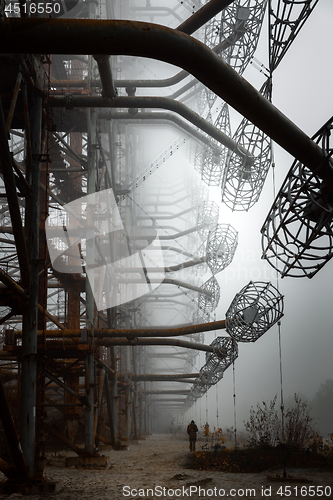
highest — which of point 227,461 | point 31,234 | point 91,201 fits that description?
point 91,201

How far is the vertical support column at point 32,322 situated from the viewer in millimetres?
7812

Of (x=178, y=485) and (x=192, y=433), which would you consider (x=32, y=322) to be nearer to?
(x=178, y=485)

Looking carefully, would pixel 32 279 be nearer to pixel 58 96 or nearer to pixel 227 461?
pixel 58 96

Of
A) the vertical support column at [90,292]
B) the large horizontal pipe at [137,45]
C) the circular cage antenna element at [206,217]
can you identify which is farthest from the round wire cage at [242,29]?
the circular cage antenna element at [206,217]

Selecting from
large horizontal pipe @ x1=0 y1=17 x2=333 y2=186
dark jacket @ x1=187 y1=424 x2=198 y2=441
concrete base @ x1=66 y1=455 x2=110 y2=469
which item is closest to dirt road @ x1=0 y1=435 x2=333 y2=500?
concrete base @ x1=66 y1=455 x2=110 y2=469

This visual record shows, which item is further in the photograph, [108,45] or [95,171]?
→ [95,171]

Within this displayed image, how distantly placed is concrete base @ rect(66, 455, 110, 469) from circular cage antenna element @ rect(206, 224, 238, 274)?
6.44 metres

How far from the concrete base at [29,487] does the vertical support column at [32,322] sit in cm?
18

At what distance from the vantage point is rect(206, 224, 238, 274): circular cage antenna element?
553 inches

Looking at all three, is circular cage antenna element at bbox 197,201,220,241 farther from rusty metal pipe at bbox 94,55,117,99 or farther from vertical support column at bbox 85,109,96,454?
rusty metal pipe at bbox 94,55,117,99

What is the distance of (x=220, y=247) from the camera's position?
574 inches

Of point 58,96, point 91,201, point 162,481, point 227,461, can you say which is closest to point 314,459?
point 227,461

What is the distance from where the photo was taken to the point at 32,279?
8.10m

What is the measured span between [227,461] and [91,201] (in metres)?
7.69
